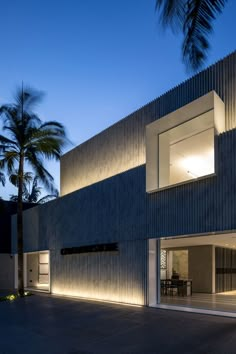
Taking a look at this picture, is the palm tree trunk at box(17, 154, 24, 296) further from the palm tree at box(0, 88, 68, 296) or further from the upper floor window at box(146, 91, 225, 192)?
the upper floor window at box(146, 91, 225, 192)

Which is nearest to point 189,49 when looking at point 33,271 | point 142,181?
point 142,181

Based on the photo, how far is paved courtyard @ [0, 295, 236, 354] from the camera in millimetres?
8641

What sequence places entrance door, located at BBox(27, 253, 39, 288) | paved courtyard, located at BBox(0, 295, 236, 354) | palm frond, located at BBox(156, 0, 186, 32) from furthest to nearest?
1. entrance door, located at BBox(27, 253, 39, 288)
2. paved courtyard, located at BBox(0, 295, 236, 354)
3. palm frond, located at BBox(156, 0, 186, 32)

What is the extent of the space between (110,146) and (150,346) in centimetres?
1075

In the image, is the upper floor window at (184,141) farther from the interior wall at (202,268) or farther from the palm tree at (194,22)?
the palm tree at (194,22)

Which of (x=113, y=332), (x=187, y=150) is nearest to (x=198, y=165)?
(x=187, y=150)

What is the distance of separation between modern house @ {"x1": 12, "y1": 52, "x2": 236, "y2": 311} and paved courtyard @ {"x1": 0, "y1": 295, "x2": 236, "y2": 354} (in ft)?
6.85

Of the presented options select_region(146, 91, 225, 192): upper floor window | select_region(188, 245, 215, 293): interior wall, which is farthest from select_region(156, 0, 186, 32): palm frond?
select_region(188, 245, 215, 293): interior wall

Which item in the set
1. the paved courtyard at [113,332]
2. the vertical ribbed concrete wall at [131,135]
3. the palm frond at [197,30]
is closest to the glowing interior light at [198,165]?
the vertical ribbed concrete wall at [131,135]

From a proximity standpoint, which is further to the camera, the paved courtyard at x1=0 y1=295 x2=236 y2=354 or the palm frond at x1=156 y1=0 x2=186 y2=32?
the paved courtyard at x1=0 y1=295 x2=236 y2=354

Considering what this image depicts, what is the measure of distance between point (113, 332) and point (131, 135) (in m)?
8.38

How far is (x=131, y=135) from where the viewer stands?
16.5 m

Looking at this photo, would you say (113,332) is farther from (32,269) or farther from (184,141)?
(32,269)

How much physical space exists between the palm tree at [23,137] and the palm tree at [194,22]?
1492 cm
